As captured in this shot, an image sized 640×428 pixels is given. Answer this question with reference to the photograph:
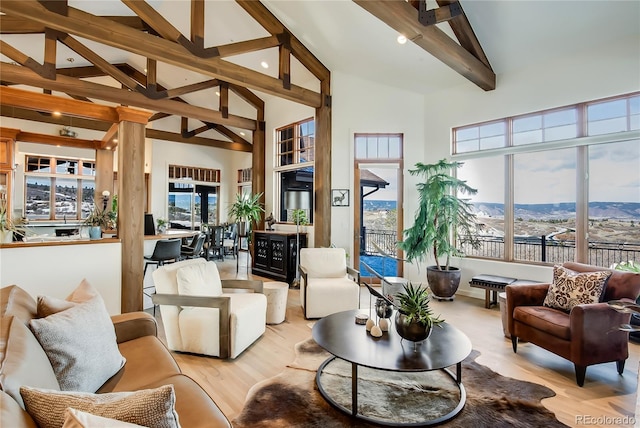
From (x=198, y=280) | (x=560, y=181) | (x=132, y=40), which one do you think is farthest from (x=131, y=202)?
(x=560, y=181)

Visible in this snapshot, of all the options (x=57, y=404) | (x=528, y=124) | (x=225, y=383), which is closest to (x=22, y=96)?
(x=225, y=383)

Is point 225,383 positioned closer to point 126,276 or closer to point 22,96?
point 126,276

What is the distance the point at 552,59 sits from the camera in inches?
169

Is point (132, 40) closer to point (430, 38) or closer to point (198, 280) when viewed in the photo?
point (198, 280)

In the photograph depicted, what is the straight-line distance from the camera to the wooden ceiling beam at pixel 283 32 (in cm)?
493

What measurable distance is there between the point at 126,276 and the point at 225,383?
90.7 inches

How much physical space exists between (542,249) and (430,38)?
3.39 metres

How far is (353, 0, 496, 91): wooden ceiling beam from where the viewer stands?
306 cm

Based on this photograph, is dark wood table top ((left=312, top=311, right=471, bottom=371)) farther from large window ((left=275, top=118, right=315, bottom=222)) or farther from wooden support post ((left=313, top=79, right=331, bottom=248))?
large window ((left=275, top=118, right=315, bottom=222))

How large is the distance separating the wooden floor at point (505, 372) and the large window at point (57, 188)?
24.6ft

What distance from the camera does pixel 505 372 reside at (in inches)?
105

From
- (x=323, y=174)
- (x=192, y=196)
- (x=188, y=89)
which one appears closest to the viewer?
(x=323, y=174)

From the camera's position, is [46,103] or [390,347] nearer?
[390,347]

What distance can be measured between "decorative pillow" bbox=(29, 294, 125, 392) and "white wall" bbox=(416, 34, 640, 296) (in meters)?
4.92
